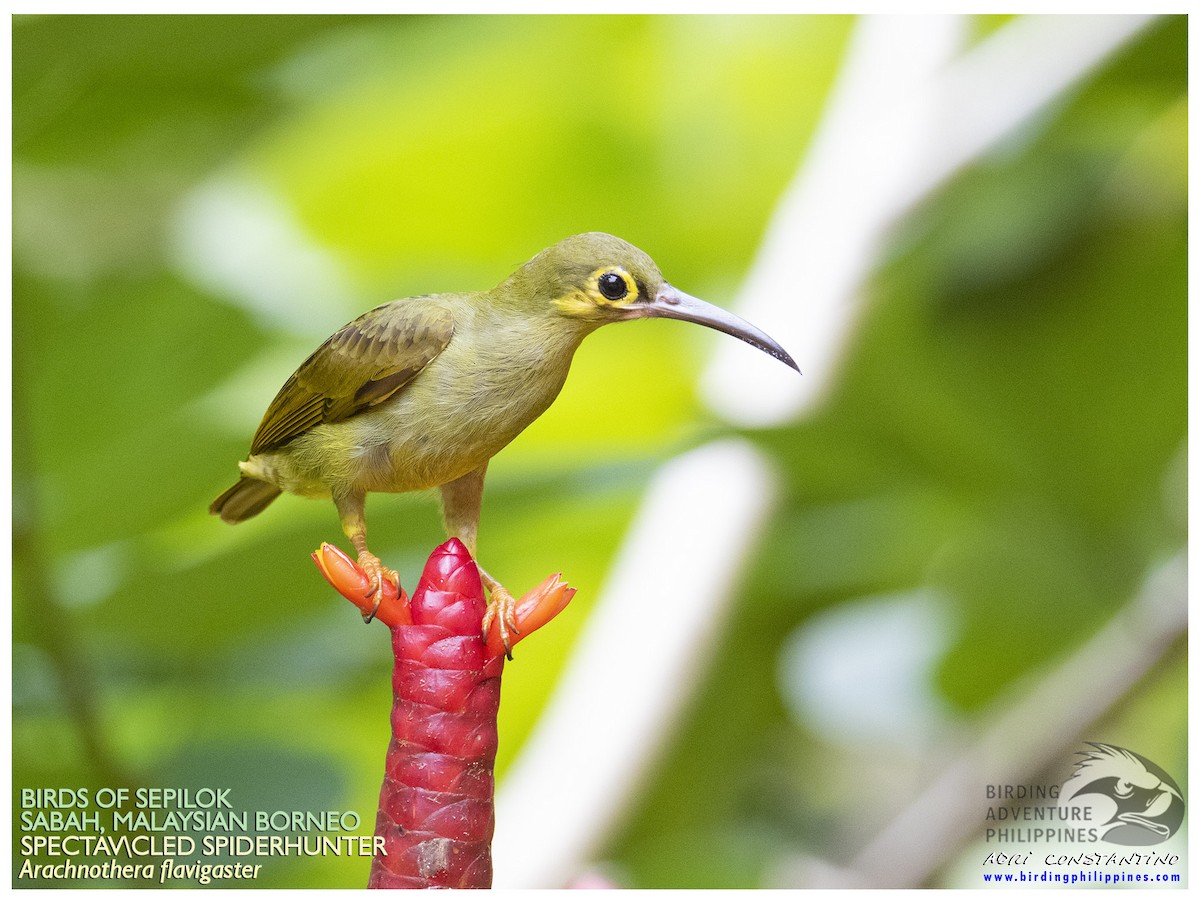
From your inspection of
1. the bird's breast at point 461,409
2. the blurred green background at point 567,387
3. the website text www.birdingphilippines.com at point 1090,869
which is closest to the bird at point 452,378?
the bird's breast at point 461,409

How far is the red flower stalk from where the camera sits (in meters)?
1.22

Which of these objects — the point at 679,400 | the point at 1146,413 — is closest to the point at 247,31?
the point at 679,400

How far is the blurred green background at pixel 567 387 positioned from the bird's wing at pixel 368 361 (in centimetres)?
55

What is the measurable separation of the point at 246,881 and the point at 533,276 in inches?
42.5

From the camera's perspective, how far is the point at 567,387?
259 cm

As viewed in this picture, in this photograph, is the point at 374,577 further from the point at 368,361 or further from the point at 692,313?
the point at 692,313

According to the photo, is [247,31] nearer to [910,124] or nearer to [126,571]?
[126,571]

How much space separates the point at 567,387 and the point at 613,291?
1195 millimetres

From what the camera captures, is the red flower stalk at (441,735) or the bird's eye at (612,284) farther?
the bird's eye at (612,284)

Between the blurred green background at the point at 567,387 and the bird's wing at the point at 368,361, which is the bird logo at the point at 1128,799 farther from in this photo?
the bird's wing at the point at 368,361

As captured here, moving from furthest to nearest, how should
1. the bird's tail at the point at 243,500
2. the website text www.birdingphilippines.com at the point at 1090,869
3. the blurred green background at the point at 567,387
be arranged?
the blurred green background at the point at 567,387, the website text www.birdingphilippines.com at the point at 1090,869, the bird's tail at the point at 243,500

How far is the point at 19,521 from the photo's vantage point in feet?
6.61

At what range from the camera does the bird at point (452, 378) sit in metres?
1.41

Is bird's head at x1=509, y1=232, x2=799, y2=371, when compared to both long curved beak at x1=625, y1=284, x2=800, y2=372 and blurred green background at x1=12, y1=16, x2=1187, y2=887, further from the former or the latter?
blurred green background at x1=12, y1=16, x2=1187, y2=887
